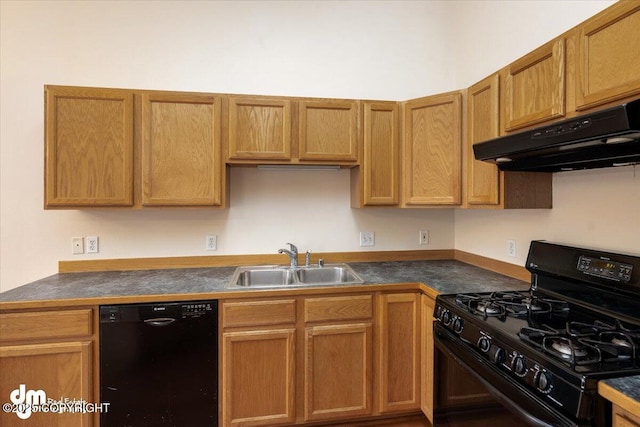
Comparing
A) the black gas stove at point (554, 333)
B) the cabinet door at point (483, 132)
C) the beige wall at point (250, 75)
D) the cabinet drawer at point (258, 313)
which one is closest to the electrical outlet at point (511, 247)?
the beige wall at point (250, 75)

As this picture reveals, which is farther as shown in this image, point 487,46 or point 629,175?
point 487,46

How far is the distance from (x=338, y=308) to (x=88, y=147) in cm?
187

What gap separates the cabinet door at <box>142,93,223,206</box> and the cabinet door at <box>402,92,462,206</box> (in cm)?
135

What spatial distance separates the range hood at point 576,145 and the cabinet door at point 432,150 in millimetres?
404

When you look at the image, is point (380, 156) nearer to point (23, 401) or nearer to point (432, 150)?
point (432, 150)

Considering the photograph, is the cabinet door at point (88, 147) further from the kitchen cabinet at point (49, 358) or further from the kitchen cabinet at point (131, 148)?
the kitchen cabinet at point (49, 358)

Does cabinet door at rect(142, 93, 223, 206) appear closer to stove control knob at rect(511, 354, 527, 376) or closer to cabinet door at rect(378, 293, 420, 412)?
cabinet door at rect(378, 293, 420, 412)

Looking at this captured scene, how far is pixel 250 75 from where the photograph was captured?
240cm

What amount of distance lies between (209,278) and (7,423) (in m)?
1.20

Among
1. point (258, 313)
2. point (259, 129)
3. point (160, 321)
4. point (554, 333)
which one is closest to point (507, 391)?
point (554, 333)

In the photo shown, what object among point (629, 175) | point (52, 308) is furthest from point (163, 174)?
point (629, 175)

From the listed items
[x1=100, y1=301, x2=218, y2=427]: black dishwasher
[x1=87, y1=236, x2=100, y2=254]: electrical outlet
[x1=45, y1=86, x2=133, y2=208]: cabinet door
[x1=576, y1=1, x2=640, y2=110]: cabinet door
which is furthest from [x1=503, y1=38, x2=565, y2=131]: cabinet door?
[x1=87, y1=236, x2=100, y2=254]: electrical outlet

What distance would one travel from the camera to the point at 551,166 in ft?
4.93

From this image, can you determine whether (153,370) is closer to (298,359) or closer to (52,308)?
(52,308)
